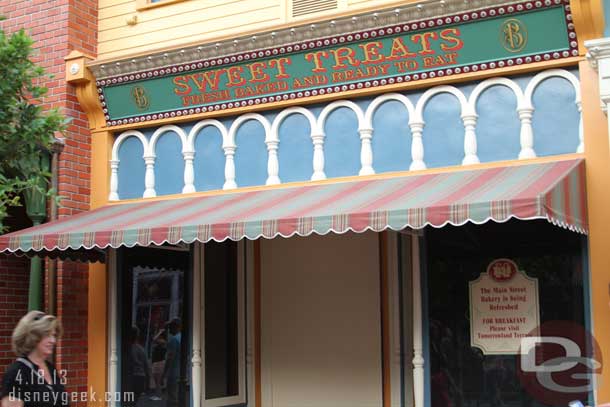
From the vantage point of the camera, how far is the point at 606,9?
7.40 m

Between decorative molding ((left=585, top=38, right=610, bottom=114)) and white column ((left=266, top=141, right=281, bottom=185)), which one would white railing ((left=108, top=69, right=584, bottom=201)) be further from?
decorative molding ((left=585, top=38, right=610, bottom=114))

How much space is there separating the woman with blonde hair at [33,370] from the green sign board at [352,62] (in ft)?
13.9

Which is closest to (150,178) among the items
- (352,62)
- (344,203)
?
A: (352,62)

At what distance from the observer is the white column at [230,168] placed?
9.21 m

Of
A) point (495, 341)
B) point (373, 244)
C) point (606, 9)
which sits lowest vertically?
point (495, 341)

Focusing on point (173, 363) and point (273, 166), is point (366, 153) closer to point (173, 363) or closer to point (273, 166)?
point (273, 166)

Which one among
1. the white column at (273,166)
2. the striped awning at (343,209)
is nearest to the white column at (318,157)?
the striped awning at (343,209)

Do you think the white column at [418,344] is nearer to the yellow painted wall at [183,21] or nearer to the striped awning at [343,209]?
the striped awning at [343,209]

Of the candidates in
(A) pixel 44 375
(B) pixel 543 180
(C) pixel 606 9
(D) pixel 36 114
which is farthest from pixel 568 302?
(D) pixel 36 114

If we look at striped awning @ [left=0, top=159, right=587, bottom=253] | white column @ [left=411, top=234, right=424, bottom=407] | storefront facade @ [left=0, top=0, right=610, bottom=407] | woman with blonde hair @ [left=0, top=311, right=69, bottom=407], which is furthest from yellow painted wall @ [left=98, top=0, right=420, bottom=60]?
woman with blonde hair @ [left=0, top=311, right=69, bottom=407]

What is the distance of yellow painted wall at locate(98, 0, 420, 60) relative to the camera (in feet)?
29.9

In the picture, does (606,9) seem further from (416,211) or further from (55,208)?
(55,208)

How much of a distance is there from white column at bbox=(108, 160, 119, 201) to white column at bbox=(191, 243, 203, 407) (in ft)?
3.73

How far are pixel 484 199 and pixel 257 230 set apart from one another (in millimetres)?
1969
